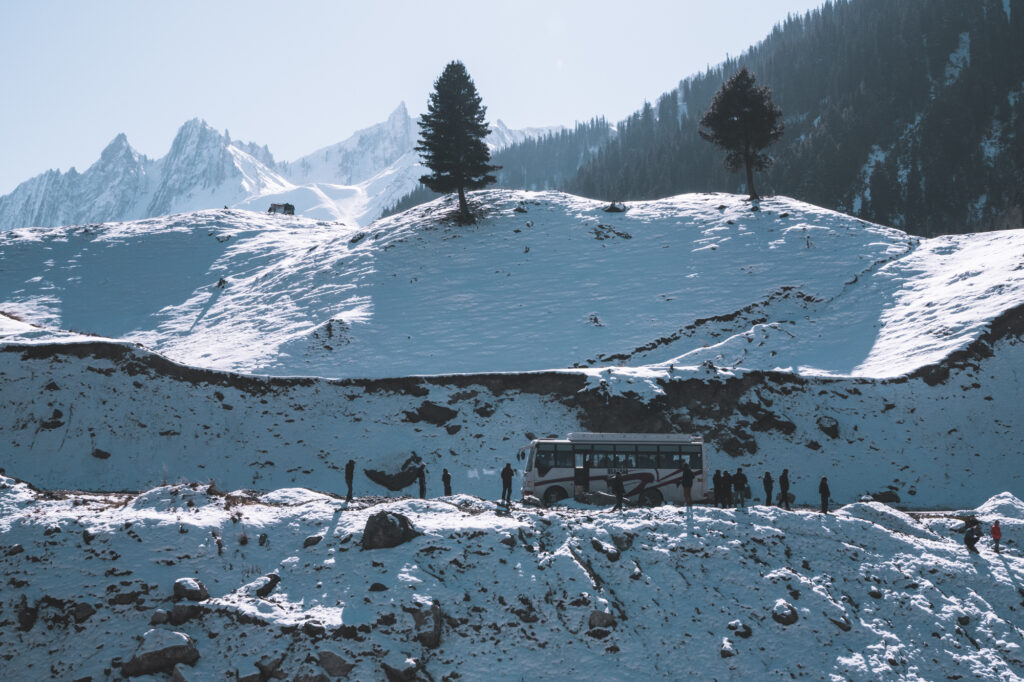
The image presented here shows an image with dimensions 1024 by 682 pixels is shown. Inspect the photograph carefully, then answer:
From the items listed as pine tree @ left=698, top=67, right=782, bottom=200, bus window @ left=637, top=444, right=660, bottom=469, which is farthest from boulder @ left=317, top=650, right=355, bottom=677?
pine tree @ left=698, top=67, right=782, bottom=200

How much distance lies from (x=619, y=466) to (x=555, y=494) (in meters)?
2.82

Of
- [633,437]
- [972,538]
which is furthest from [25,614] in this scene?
[972,538]

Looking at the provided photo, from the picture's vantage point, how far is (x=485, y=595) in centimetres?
1608

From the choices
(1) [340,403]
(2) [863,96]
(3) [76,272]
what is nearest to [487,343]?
(1) [340,403]

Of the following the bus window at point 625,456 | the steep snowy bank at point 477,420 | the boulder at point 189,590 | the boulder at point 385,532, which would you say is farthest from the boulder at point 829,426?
the boulder at point 189,590

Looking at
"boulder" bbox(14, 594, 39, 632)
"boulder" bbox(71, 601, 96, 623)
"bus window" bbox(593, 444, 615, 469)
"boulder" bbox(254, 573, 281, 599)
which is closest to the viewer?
"boulder" bbox(14, 594, 39, 632)

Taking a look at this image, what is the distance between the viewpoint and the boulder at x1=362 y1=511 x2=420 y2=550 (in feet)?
56.2

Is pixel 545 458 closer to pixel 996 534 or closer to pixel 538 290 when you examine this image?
pixel 996 534

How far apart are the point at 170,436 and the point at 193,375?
14.0 ft

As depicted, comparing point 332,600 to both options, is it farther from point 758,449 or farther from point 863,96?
point 863,96

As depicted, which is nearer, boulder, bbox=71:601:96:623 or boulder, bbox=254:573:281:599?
boulder, bbox=71:601:96:623

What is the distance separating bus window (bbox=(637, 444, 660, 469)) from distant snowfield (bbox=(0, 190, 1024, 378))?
1225cm

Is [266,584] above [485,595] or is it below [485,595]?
above

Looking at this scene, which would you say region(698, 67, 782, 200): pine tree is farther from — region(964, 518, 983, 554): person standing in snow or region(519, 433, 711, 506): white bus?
Answer: region(964, 518, 983, 554): person standing in snow
